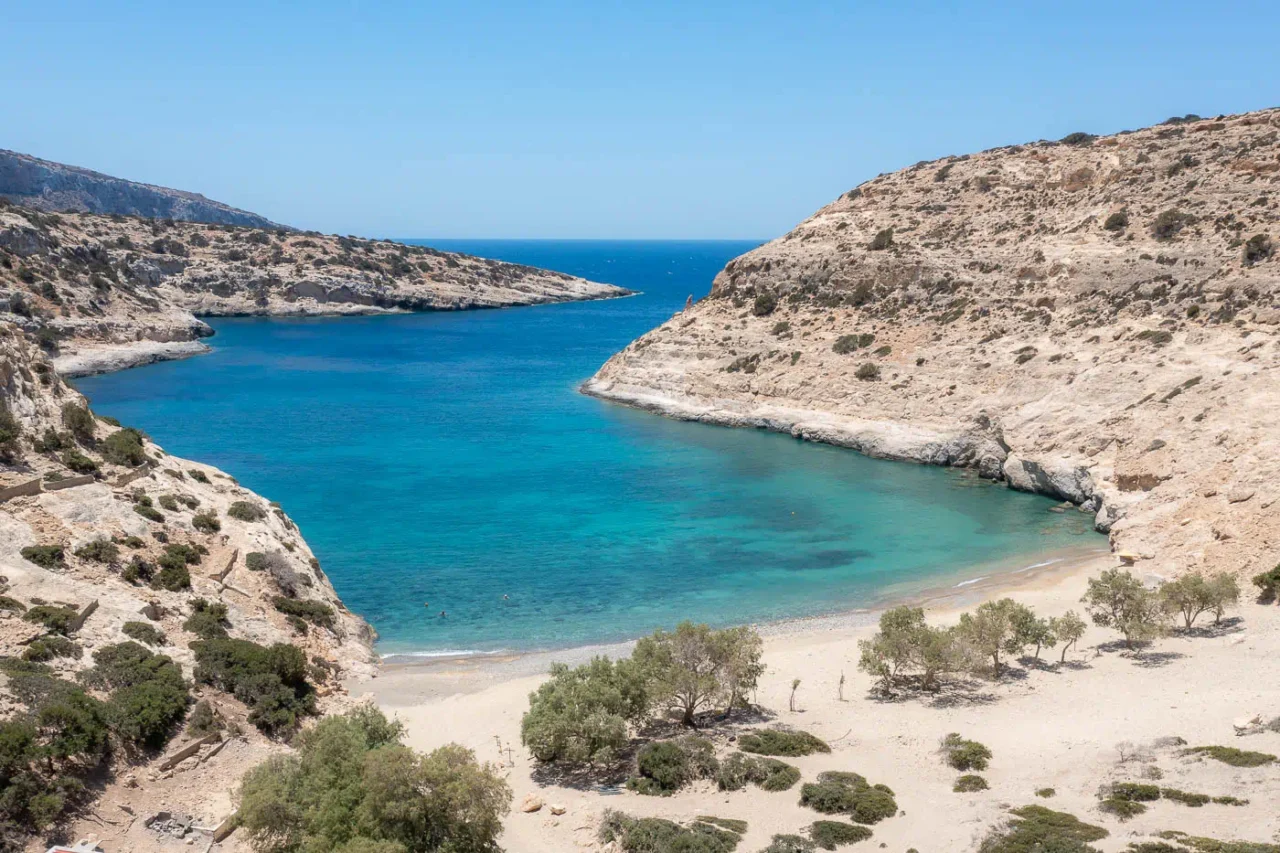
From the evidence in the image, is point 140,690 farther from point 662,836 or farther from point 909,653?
point 909,653

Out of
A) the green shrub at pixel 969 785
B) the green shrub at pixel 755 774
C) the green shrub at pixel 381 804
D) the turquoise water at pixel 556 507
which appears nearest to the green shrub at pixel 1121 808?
the green shrub at pixel 969 785

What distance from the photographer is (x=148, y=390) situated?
75.7 m

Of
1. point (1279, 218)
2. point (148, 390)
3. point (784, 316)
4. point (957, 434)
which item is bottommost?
point (148, 390)

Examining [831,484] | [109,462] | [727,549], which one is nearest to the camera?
[109,462]

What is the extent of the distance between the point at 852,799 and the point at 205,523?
2092cm

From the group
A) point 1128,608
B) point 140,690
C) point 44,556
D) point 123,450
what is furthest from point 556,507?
point 140,690

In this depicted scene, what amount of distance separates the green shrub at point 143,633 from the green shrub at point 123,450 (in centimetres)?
971

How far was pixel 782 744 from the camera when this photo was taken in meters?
21.8

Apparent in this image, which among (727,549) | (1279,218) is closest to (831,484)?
(727,549)

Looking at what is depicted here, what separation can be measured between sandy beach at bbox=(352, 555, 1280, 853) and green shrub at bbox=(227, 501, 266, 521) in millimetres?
7908

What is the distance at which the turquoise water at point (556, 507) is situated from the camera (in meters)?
33.7

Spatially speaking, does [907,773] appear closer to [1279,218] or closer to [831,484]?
[831,484]

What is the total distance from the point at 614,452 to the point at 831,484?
1284 cm

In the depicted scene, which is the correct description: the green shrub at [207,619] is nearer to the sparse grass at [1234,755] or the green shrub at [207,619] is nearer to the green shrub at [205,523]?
the green shrub at [205,523]
